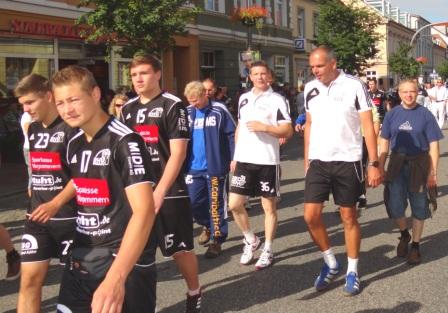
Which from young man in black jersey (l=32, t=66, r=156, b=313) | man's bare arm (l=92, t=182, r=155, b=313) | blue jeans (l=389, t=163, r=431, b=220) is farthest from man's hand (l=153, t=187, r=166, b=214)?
blue jeans (l=389, t=163, r=431, b=220)

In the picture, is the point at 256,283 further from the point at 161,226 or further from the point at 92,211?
the point at 92,211

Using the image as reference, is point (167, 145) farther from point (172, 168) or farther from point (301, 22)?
point (301, 22)

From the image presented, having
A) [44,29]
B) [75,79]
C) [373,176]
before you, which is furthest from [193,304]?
[44,29]

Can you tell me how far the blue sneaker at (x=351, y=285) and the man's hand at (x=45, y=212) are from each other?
251 cm

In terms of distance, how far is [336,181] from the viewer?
512cm

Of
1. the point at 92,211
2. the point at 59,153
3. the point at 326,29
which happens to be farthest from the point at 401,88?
the point at 326,29

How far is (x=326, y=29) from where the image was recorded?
28172 millimetres

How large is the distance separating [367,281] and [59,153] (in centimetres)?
293

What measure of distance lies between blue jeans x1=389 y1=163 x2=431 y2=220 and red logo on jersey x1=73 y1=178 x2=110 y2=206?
13.3 ft

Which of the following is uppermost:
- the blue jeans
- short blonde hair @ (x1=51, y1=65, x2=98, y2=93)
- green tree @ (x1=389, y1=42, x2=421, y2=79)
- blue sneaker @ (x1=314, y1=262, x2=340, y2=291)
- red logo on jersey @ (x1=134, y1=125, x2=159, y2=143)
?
green tree @ (x1=389, y1=42, x2=421, y2=79)

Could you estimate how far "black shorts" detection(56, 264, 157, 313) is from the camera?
8.77ft

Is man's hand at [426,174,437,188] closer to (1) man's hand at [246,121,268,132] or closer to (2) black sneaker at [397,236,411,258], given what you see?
(2) black sneaker at [397,236,411,258]

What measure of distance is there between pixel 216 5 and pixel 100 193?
79.3 ft

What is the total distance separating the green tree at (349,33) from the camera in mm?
26953
